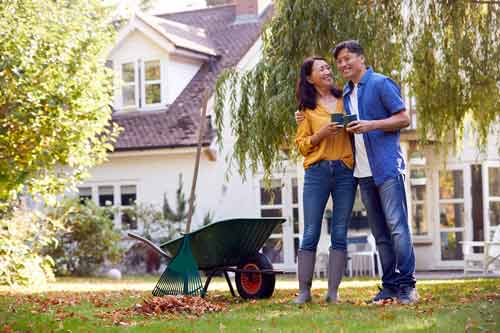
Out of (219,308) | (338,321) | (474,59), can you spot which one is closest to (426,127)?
(474,59)

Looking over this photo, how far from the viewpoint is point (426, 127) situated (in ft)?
40.7

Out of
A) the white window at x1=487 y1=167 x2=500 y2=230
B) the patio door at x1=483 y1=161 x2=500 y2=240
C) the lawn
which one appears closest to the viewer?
the lawn

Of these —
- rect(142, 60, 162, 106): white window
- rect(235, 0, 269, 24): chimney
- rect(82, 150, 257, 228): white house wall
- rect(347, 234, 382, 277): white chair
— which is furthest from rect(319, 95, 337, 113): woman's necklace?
rect(235, 0, 269, 24): chimney

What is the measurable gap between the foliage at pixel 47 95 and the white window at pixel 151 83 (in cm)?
760

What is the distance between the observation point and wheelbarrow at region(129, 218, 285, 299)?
28.1ft

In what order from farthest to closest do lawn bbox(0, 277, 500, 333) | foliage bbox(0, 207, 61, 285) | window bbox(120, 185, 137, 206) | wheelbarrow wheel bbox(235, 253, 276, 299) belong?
window bbox(120, 185, 137, 206)
foliage bbox(0, 207, 61, 285)
wheelbarrow wheel bbox(235, 253, 276, 299)
lawn bbox(0, 277, 500, 333)

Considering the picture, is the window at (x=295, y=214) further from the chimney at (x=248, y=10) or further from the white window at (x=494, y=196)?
the chimney at (x=248, y=10)

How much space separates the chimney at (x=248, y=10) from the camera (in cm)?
2630

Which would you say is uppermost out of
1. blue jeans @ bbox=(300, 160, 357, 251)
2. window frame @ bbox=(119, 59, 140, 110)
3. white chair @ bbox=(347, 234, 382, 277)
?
window frame @ bbox=(119, 59, 140, 110)

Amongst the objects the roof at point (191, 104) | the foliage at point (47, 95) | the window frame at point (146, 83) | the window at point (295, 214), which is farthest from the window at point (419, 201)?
the foliage at point (47, 95)

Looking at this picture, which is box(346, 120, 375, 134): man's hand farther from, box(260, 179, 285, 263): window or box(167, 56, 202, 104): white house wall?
box(167, 56, 202, 104): white house wall

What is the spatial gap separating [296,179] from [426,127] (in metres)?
9.44

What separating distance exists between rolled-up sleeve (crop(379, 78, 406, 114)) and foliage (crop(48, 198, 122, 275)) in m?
12.9

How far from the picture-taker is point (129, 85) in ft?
80.6
